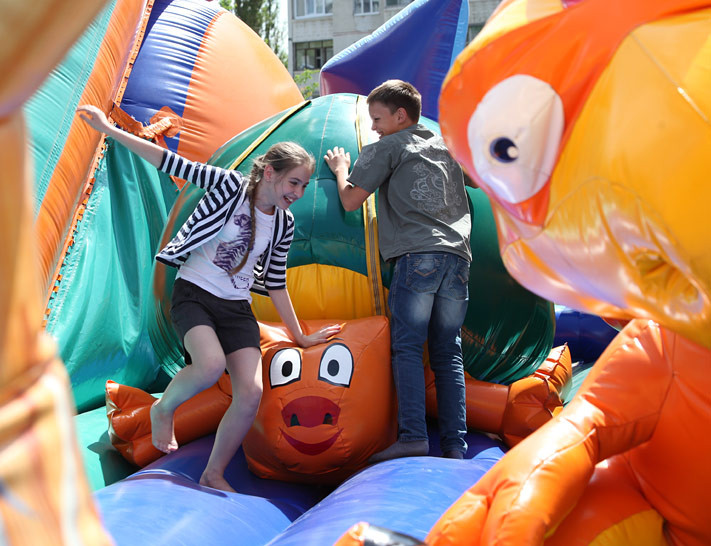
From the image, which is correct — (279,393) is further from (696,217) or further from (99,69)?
(99,69)

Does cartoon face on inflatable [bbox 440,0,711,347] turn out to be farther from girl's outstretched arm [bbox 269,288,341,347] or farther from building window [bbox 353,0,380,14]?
building window [bbox 353,0,380,14]

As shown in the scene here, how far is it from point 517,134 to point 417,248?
131 centimetres

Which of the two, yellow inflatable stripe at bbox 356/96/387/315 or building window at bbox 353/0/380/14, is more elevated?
building window at bbox 353/0/380/14

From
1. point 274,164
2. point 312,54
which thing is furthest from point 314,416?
point 312,54

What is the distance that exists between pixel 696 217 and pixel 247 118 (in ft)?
11.7

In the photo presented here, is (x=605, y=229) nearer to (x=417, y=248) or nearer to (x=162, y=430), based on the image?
(x=417, y=248)

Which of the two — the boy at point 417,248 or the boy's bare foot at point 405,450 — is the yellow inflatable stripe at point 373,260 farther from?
the boy's bare foot at point 405,450

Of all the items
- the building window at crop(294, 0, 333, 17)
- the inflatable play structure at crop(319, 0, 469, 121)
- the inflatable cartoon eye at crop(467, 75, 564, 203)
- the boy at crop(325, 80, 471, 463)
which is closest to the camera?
the inflatable cartoon eye at crop(467, 75, 564, 203)

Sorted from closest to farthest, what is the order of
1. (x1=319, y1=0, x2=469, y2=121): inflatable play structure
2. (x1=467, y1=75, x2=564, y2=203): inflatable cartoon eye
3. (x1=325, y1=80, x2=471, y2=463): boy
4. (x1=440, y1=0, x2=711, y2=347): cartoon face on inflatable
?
1. (x1=440, y1=0, x2=711, y2=347): cartoon face on inflatable
2. (x1=467, y1=75, x2=564, y2=203): inflatable cartoon eye
3. (x1=325, y1=80, x2=471, y2=463): boy
4. (x1=319, y1=0, x2=469, y2=121): inflatable play structure

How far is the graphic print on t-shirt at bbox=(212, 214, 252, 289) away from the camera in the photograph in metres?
2.43

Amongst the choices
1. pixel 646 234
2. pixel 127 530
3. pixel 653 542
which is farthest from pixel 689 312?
pixel 127 530

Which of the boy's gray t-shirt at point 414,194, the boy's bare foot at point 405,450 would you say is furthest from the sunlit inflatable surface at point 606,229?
the boy's gray t-shirt at point 414,194

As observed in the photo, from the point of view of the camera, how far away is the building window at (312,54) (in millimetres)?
24594

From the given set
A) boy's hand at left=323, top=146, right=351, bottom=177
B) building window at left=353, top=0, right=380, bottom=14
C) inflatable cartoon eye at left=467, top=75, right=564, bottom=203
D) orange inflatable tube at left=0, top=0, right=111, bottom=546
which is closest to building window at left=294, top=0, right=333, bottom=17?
building window at left=353, top=0, right=380, bottom=14
